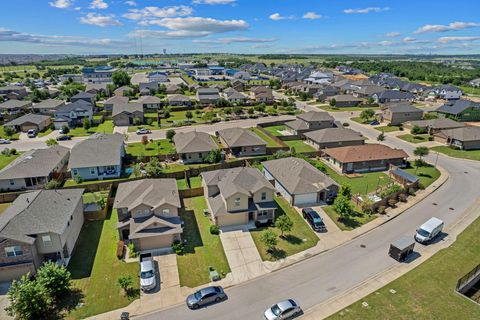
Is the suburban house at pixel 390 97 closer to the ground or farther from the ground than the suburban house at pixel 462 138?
farther from the ground

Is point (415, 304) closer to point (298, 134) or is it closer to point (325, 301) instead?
point (325, 301)

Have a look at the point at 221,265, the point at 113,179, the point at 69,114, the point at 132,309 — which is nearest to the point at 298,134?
the point at 113,179

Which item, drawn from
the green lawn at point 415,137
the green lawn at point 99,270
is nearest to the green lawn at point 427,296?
the green lawn at point 99,270

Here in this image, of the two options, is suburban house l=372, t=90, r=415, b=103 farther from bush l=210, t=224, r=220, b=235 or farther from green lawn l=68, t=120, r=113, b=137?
bush l=210, t=224, r=220, b=235

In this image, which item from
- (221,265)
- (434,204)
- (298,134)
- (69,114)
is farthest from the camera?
(69,114)

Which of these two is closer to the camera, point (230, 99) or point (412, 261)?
point (412, 261)

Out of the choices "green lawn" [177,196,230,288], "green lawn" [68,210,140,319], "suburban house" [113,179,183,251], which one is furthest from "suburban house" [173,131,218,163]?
"green lawn" [68,210,140,319]

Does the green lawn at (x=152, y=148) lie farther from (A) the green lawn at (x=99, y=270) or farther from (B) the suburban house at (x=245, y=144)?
(A) the green lawn at (x=99, y=270)

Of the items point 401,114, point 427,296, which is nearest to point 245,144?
point 427,296
